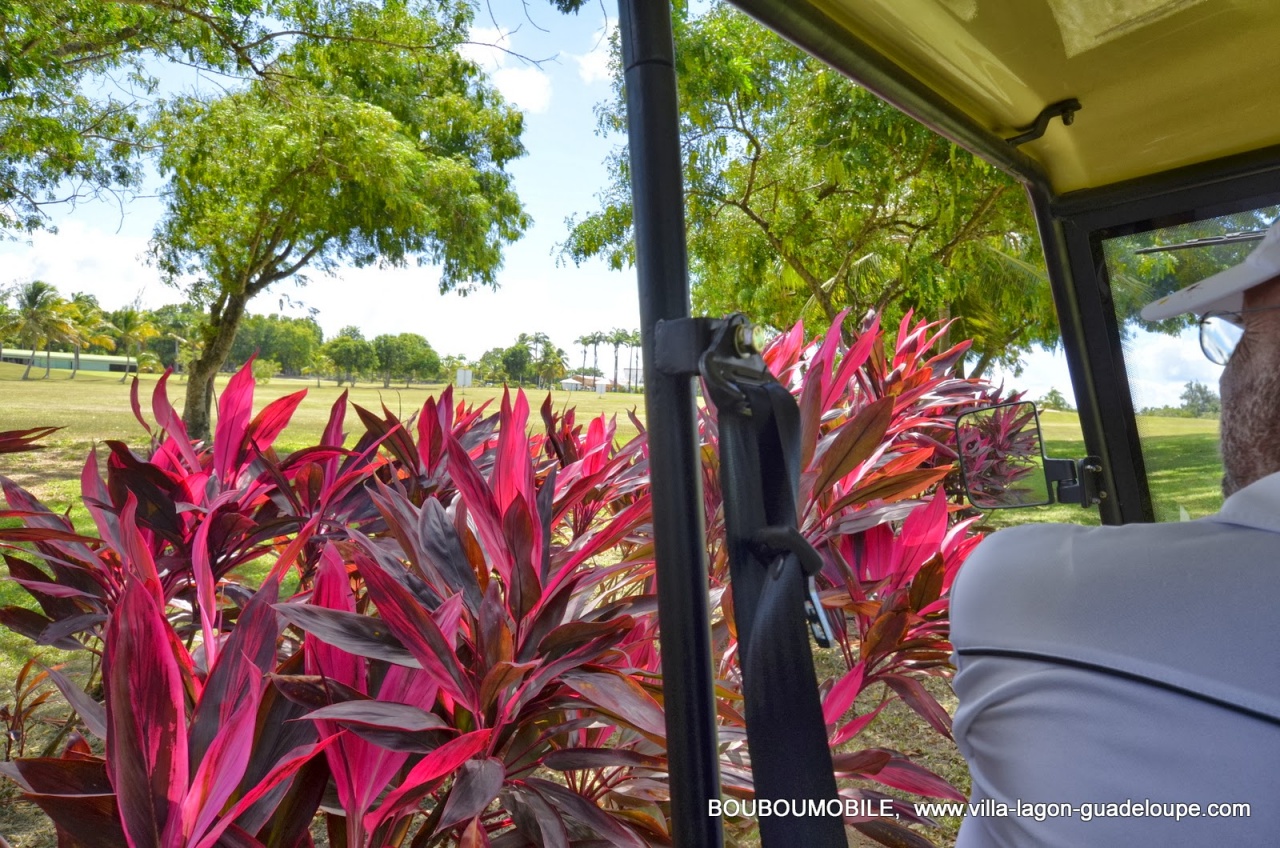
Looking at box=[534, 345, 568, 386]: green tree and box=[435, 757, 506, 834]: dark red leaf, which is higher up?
box=[534, 345, 568, 386]: green tree

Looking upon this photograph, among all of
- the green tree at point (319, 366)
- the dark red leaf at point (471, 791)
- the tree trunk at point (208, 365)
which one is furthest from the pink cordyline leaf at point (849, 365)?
the green tree at point (319, 366)

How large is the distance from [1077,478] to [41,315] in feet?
133

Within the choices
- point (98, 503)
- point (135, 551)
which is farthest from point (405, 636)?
point (98, 503)

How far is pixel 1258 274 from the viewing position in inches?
26.9

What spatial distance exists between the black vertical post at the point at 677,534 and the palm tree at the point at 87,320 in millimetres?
41375

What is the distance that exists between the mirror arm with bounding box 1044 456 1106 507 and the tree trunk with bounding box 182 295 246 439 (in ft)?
48.1

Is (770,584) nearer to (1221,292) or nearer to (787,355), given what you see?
(1221,292)

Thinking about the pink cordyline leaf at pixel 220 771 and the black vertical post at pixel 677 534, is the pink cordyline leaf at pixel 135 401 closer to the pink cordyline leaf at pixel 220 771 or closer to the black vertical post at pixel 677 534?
the pink cordyline leaf at pixel 220 771

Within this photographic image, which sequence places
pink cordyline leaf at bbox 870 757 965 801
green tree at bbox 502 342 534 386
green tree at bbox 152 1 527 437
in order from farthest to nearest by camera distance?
green tree at bbox 502 342 534 386
green tree at bbox 152 1 527 437
pink cordyline leaf at bbox 870 757 965 801

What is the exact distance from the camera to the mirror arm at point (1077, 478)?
155 centimetres

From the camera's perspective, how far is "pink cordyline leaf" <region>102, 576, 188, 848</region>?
725 mm

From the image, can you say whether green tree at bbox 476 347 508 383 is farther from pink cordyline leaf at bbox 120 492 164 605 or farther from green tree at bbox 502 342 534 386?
pink cordyline leaf at bbox 120 492 164 605

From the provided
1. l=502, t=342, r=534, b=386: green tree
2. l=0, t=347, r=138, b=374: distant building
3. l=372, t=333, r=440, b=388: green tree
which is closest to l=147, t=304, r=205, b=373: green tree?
l=0, t=347, r=138, b=374: distant building

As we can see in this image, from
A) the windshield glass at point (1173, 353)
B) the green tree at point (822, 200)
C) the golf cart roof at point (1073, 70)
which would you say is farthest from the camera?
the green tree at point (822, 200)
